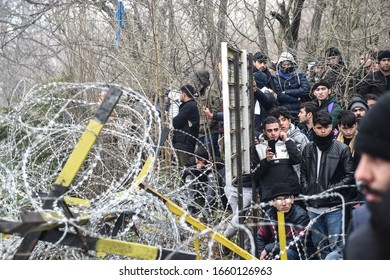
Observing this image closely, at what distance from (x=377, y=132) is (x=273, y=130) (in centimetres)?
414

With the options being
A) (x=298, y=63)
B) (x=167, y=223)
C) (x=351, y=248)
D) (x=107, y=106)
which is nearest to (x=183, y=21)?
(x=298, y=63)

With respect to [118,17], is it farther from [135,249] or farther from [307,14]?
[307,14]

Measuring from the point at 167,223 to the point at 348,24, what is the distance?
18.1ft

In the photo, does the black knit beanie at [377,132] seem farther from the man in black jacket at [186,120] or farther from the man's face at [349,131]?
the man in black jacket at [186,120]

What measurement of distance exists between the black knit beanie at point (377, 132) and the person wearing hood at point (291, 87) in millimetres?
5842

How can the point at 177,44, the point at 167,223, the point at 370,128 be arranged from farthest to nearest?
the point at 177,44
the point at 167,223
the point at 370,128

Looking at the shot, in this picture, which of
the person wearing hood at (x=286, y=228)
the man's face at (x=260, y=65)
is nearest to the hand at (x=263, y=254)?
the person wearing hood at (x=286, y=228)

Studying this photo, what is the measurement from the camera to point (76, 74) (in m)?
7.61

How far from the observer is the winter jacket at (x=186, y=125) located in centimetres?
710

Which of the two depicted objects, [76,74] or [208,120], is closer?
[208,120]

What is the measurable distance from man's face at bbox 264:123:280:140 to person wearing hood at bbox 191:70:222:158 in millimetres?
899

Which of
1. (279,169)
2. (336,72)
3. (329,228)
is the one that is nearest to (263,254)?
(329,228)

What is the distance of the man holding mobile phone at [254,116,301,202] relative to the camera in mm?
5664

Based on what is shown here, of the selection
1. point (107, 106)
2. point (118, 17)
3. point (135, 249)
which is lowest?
point (135, 249)
